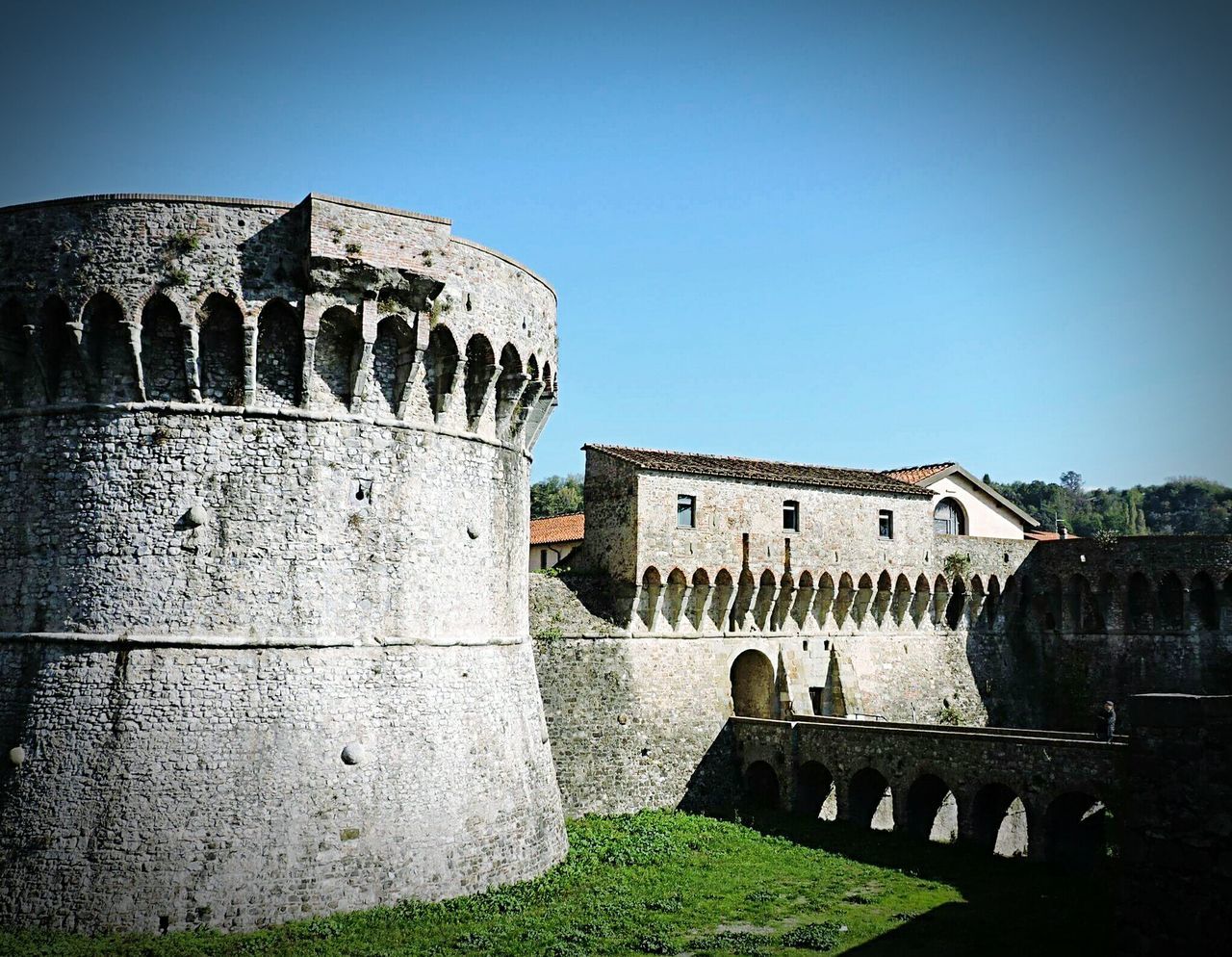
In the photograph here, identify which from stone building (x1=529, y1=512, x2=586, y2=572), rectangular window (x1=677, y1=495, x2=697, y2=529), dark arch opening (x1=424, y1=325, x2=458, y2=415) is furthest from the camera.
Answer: stone building (x1=529, y1=512, x2=586, y2=572)

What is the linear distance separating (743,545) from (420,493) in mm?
14129

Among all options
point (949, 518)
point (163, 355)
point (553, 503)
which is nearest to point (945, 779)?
point (949, 518)

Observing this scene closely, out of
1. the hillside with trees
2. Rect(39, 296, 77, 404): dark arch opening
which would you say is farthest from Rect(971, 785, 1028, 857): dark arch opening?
the hillside with trees

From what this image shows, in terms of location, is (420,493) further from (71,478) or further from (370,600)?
(71,478)

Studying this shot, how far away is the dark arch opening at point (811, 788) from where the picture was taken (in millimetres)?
28250

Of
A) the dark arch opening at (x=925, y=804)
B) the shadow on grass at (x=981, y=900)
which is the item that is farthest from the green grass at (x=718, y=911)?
the dark arch opening at (x=925, y=804)

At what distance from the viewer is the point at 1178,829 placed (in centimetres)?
1200

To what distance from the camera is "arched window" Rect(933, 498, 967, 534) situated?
3828 cm

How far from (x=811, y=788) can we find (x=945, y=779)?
182 inches

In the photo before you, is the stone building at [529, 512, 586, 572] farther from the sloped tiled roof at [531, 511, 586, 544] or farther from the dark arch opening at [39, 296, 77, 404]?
the dark arch opening at [39, 296, 77, 404]

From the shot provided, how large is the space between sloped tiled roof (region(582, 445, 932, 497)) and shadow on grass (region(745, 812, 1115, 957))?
994cm

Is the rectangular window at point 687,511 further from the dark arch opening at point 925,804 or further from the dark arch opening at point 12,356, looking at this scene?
the dark arch opening at point 12,356

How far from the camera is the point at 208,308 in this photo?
1738 centimetres

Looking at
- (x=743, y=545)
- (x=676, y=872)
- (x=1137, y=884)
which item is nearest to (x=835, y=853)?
(x=676, y=872)
